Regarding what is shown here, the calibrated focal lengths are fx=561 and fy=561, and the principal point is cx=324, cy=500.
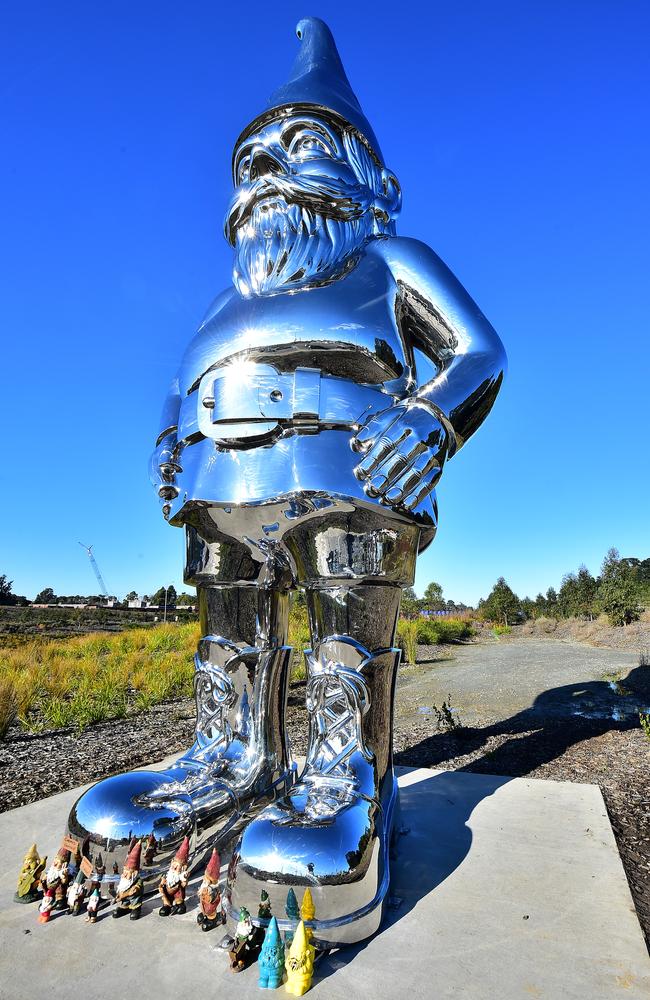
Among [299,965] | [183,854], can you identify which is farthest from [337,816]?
[183,854]

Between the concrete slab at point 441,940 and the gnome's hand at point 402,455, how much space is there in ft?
3.84

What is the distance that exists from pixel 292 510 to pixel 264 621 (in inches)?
21.8

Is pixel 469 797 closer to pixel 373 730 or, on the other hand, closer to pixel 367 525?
pixel 373 730

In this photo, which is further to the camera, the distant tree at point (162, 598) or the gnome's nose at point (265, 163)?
the distant tree at point (162, 598)

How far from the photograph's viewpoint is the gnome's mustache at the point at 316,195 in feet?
6.58

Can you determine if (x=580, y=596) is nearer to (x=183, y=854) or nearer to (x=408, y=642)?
(x=408, y=642)

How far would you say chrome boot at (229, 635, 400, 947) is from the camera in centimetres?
138

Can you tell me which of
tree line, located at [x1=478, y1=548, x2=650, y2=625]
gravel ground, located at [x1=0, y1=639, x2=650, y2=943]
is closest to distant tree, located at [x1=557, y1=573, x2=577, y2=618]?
tree line, located at [x1=478, y1=548, x2=650, y2=625]

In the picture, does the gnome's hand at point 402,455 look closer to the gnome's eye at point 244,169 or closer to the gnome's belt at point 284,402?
the gnome's belt at point 284,402

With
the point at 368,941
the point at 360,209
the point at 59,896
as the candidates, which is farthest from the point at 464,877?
the point at 360,209

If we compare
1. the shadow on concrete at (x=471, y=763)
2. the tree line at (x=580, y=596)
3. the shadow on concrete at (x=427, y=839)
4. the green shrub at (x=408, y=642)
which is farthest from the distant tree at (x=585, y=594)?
the shadow on concrete at (x=427, y=839)

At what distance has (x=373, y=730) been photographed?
1764mm

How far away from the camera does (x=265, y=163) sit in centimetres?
207

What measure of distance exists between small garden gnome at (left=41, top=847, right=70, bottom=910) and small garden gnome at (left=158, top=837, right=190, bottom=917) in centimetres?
27
